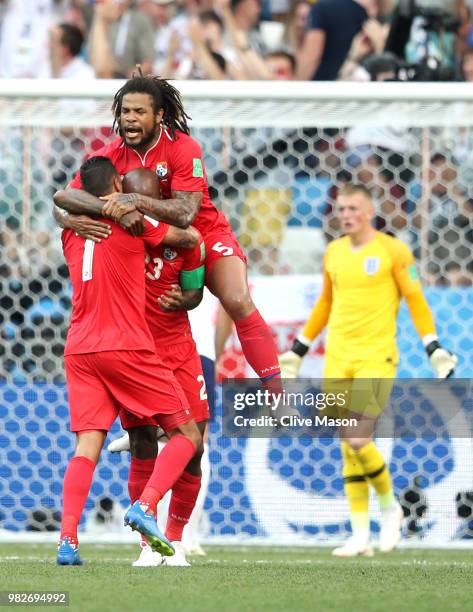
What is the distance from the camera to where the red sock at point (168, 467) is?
5.45m

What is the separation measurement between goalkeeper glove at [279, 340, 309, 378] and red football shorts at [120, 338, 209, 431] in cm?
156

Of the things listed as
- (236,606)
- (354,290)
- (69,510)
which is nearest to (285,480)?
(354,290)

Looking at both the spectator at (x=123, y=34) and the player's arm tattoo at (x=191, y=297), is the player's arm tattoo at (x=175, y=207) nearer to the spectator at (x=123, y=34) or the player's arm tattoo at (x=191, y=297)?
the player's arm tattoo at (x=191, y=297)

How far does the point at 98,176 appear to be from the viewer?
18.7ft

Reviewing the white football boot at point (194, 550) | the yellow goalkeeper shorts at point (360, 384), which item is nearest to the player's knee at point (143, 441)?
the white football boot at point (194, 550)

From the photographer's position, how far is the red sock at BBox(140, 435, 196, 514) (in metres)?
5.45

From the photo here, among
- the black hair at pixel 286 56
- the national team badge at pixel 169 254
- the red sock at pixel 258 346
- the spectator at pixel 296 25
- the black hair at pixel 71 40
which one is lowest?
the red sock at pixel 258 346

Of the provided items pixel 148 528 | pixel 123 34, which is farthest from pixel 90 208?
pixel 123 34

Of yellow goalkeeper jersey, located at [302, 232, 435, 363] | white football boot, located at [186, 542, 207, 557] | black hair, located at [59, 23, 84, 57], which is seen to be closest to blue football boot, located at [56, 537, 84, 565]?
white football boot, located at [186, 542, 207, 557]

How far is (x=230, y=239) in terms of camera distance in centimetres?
618

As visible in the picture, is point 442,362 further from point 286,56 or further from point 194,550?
point 286,56

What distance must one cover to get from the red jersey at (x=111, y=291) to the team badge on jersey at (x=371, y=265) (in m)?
2.49

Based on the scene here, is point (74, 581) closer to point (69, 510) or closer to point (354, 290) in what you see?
point (69, 510)

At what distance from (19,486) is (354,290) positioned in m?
2.36
